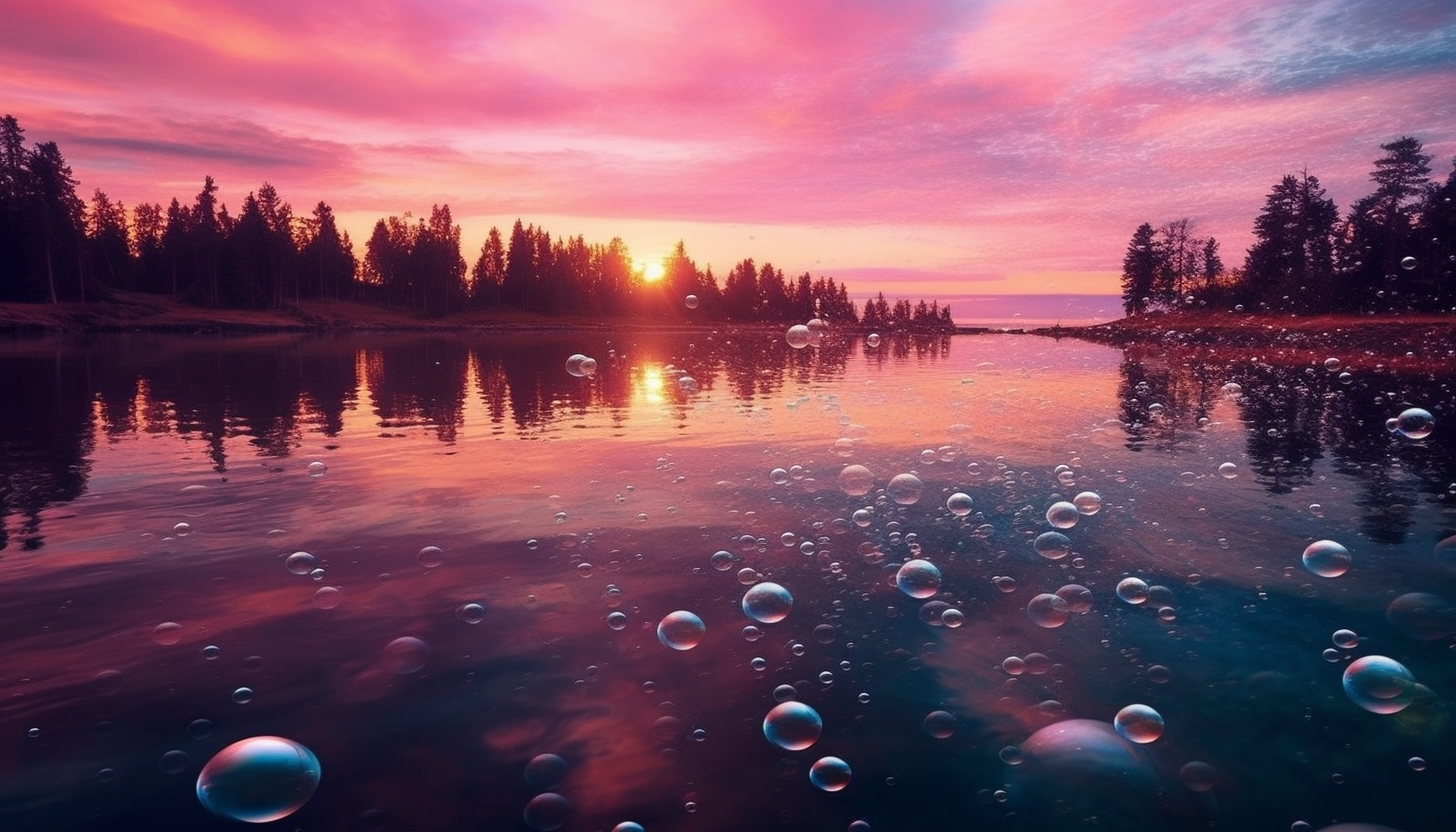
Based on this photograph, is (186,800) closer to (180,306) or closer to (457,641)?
(457,641)

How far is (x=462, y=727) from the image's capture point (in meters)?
4.60

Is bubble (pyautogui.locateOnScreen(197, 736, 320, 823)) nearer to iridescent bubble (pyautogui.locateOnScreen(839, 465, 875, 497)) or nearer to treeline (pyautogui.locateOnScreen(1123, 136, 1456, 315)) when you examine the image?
iridescent bubble (pyautogui.locateOnScreen(839, 465, 875, 497))

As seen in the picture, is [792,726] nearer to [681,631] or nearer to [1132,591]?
[681,631]

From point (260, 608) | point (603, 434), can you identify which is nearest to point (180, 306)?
point (603, 434)

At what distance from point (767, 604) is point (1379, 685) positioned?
4.11 meters

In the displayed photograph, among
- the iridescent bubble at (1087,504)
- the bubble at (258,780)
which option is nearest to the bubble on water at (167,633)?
the bubble at (258,780)

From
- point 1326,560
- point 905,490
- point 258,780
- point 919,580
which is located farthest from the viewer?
point 905,490

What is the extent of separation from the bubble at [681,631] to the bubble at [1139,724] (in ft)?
9.48

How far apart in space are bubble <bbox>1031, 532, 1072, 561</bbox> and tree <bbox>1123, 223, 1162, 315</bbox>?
110 metres

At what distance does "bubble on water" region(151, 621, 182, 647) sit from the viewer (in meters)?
5.78

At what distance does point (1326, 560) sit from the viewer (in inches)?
273

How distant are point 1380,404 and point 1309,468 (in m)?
12.3

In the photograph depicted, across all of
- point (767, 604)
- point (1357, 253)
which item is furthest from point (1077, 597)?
point (1357, 253)

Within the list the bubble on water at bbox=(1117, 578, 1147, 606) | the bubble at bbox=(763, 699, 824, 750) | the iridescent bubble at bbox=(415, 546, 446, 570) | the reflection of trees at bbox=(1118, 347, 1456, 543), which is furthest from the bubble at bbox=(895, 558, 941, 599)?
the reflection of trees at bbox=(1118, 347, 1456, 543)
